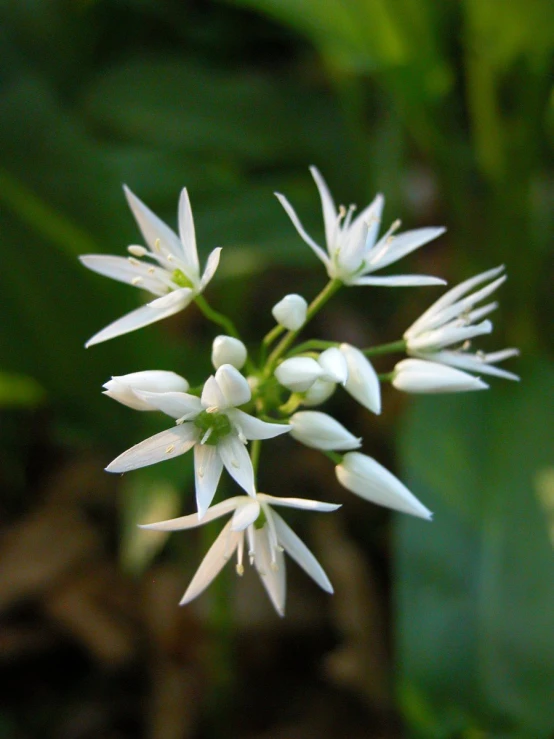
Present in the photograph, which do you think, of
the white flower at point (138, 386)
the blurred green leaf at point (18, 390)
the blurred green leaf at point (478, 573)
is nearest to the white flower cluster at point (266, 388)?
the white flower at point (138, 386)

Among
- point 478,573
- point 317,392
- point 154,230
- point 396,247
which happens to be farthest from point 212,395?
point 478,573

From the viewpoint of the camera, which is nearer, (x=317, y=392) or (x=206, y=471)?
(x=206, y=471)

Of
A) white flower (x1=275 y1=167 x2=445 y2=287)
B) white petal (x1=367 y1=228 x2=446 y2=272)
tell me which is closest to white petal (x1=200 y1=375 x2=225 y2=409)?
white flower (x1=275 y1=167 x2=445 y2=287)

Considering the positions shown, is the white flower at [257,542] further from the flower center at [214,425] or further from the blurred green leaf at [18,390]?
the blurred green leaf at [18,390]

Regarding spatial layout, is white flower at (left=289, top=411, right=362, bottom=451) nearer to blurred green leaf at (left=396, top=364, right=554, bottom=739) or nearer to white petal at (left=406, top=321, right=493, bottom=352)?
white petal at (left=406, top=321, right=493, bottom=352)

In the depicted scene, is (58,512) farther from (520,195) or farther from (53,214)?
(520,195)

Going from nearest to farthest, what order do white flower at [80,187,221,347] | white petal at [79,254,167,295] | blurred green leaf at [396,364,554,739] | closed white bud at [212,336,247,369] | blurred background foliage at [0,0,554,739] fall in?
1. closed white bud at [212,336,247,369]
2. white flower at [80,187,221,347]
3. white petal at [79,254,167,295]
4. blurred green leaf at [396,364,554,739]
5. blurred background foliage at [0,0,554,739]

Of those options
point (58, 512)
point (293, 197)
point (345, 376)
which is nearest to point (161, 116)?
point (293, 197)

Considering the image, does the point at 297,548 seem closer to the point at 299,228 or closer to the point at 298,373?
the point at 298,373
